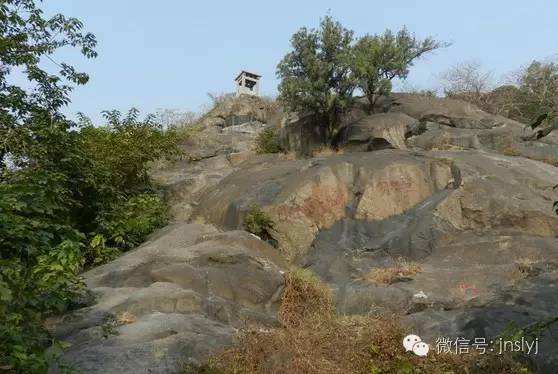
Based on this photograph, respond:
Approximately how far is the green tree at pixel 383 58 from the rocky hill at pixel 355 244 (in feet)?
4.51

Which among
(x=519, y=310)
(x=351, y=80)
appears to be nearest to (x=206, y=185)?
(x=351, y=80)

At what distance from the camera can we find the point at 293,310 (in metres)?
11.1

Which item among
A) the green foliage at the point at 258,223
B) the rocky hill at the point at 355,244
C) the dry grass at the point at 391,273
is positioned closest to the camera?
the rocky hill at the point at 355,244

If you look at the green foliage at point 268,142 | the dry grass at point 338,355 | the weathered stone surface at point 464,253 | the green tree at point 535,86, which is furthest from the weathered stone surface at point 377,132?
the dry grass at point 338,355

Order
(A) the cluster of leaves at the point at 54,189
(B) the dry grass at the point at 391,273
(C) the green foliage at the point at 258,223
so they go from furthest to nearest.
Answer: (C) the green foliage at the point at 258,223 < (B) the dry grass at the point at 391,273 < (A) the cluster of leaves at the point at 54,189

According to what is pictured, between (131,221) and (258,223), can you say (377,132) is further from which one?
(131,221)

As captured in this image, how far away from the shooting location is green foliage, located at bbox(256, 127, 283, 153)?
893 inches

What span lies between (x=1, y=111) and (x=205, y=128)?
16668 mm

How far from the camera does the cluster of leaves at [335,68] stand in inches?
779

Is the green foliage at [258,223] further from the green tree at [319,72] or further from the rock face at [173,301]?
the green tree at [319,72]

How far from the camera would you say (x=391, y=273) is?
1239 cm

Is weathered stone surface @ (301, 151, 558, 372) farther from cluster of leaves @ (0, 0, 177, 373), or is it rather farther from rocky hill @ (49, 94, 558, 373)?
cluster of leaves @ (0, 0, 177, 373)

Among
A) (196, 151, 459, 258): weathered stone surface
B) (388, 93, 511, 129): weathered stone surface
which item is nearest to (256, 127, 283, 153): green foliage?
(388, 93, 511, 129): weathered stone surface

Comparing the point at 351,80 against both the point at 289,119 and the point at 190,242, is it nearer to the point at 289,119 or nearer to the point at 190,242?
the point at 289,119
